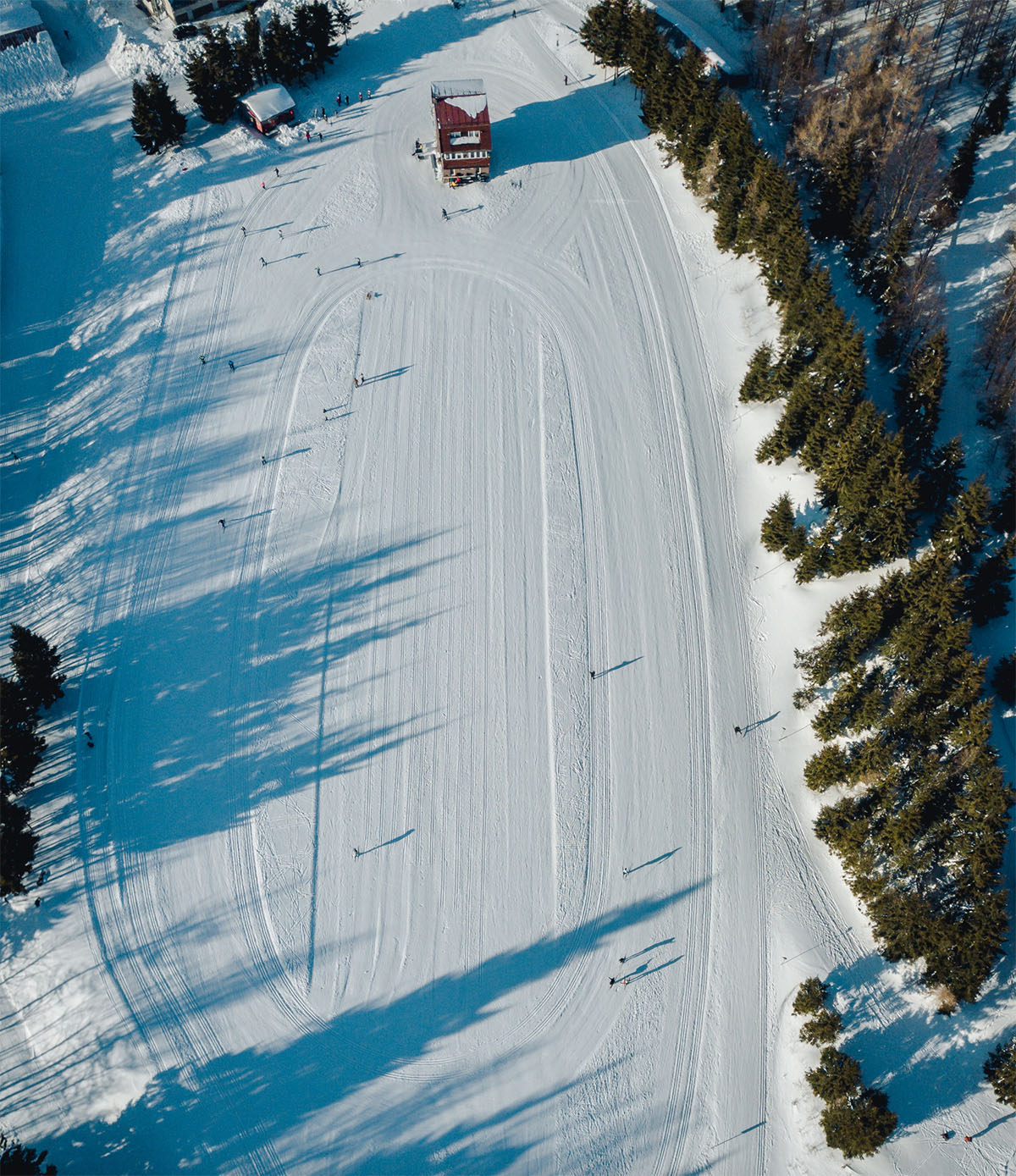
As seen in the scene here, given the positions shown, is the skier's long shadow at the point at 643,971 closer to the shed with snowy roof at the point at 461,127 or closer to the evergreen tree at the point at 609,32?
the shed with snowy roof at the point at 461,127

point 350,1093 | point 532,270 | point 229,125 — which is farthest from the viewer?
point 229,125

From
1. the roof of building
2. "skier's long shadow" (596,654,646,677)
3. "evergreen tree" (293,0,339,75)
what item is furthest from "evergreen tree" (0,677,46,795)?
"evergreen tree" (293,0,339,75)

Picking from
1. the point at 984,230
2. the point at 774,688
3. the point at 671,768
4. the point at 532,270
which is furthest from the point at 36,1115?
the point at 984,230

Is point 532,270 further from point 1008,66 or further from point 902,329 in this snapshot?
point 1008,66

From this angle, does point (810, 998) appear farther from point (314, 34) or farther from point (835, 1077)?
point (314, 34)

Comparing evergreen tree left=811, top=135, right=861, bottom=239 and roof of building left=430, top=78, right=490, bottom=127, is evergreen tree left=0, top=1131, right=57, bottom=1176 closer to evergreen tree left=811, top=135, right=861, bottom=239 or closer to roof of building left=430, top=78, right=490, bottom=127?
roof of building left=430, top=78, right=490, bottom=127

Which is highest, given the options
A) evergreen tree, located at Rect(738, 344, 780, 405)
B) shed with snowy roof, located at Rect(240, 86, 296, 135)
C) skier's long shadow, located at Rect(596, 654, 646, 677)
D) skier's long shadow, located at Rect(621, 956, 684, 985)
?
shed with snowy roof, located at Rect(240, 86, 296, 135)

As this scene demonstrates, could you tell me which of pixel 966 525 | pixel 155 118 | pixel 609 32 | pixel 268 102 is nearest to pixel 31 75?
pixel 155 118
